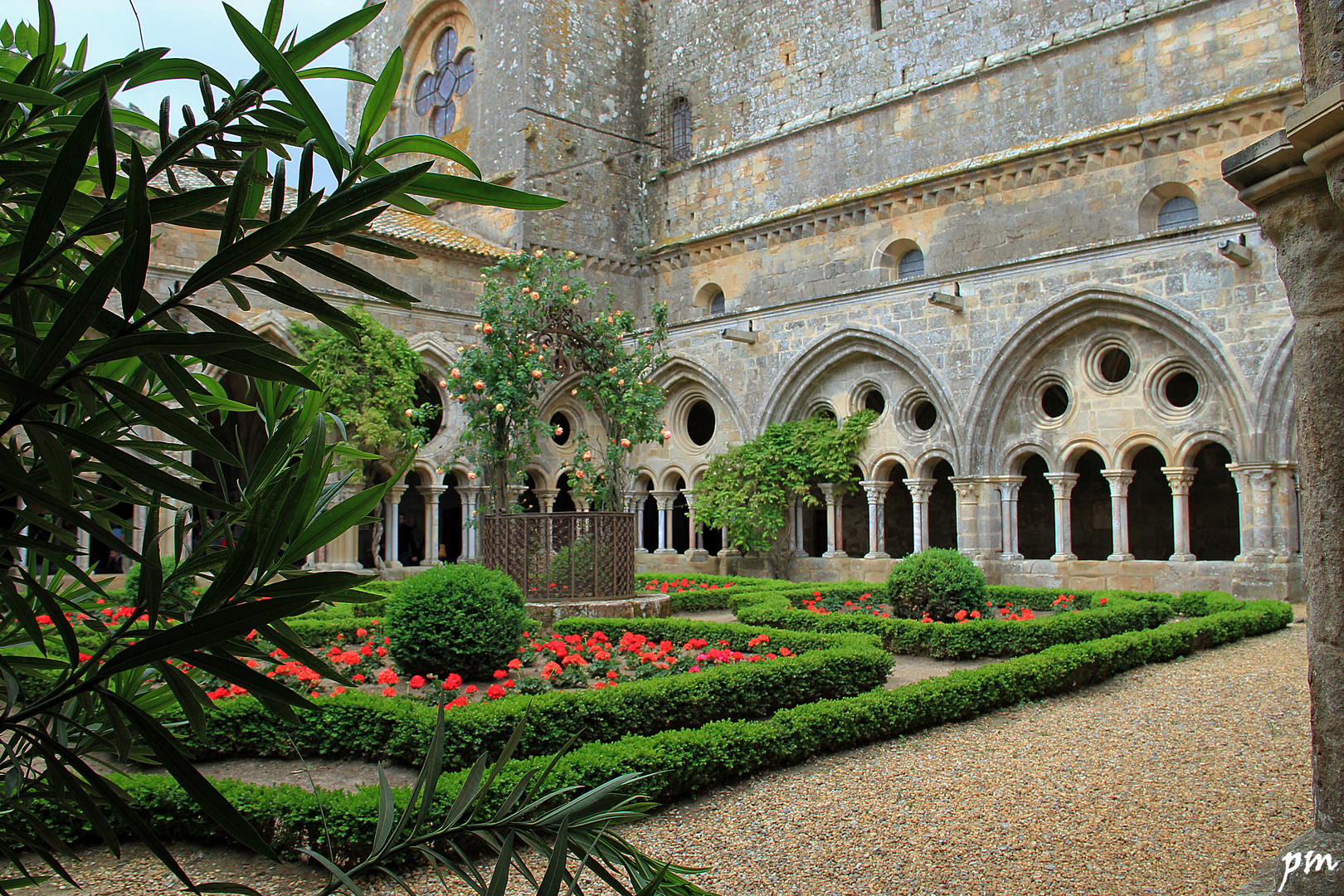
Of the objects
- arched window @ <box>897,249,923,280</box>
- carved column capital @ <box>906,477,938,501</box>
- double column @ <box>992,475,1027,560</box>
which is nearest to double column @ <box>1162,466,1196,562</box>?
double column @ <box>992,475,1027,560</box>

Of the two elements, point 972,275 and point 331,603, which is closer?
point 331,603

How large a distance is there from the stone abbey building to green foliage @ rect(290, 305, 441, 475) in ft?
2.97

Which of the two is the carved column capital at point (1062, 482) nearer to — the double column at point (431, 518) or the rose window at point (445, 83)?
the double column at point (431, 518)

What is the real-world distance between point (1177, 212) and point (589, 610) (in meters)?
10.5

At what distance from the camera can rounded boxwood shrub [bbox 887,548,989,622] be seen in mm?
8523

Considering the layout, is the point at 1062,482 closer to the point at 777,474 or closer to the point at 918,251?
the point at 777,474

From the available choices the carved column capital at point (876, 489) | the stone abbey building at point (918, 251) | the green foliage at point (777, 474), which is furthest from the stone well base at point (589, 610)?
the carved column capital at point (876, 489)

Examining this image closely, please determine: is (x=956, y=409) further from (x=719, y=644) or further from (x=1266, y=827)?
(x=1266, y=827)

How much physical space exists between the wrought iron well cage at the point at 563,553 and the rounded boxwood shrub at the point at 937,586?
2560 millimetres

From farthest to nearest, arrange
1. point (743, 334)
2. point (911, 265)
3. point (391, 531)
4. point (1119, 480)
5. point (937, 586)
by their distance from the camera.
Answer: point (911, 265), point (743, 334), point (391, 531), point (1119, 480), point (937, 586)

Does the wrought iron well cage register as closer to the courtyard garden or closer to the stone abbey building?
the courtyard garden

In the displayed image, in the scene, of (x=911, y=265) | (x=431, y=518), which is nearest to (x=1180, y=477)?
(x=911, y=265)

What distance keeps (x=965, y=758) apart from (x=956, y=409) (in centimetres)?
903

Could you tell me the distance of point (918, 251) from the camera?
1627cm
